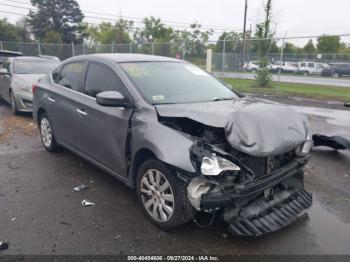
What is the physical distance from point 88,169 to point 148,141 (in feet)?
6.67

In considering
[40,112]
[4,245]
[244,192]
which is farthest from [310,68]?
[4,245]

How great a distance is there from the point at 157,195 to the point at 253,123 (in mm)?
1200

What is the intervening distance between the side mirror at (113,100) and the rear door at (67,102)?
40.2 inches

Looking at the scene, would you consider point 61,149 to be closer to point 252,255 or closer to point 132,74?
point 132,74

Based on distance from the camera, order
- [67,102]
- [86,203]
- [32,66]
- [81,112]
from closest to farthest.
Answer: [86,203] → [81,112] → [67,102] → [32,66]

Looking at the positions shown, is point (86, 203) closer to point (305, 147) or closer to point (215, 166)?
point (215, 166)

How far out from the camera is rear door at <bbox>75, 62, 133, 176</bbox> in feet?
12.5

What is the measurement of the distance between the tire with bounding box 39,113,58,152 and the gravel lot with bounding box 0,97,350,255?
1.60 feet

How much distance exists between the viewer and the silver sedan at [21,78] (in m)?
8.63

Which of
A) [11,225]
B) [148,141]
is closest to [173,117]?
[148,141]

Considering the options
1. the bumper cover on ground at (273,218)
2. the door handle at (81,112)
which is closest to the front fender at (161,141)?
the bumper cover on ground at (273,218)

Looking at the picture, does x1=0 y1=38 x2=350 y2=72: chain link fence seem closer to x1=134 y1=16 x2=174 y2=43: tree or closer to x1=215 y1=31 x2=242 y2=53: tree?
x1=215 y1=31 x2=242 y2=53: tree

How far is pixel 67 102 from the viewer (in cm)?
483

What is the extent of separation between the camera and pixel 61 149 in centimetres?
584
